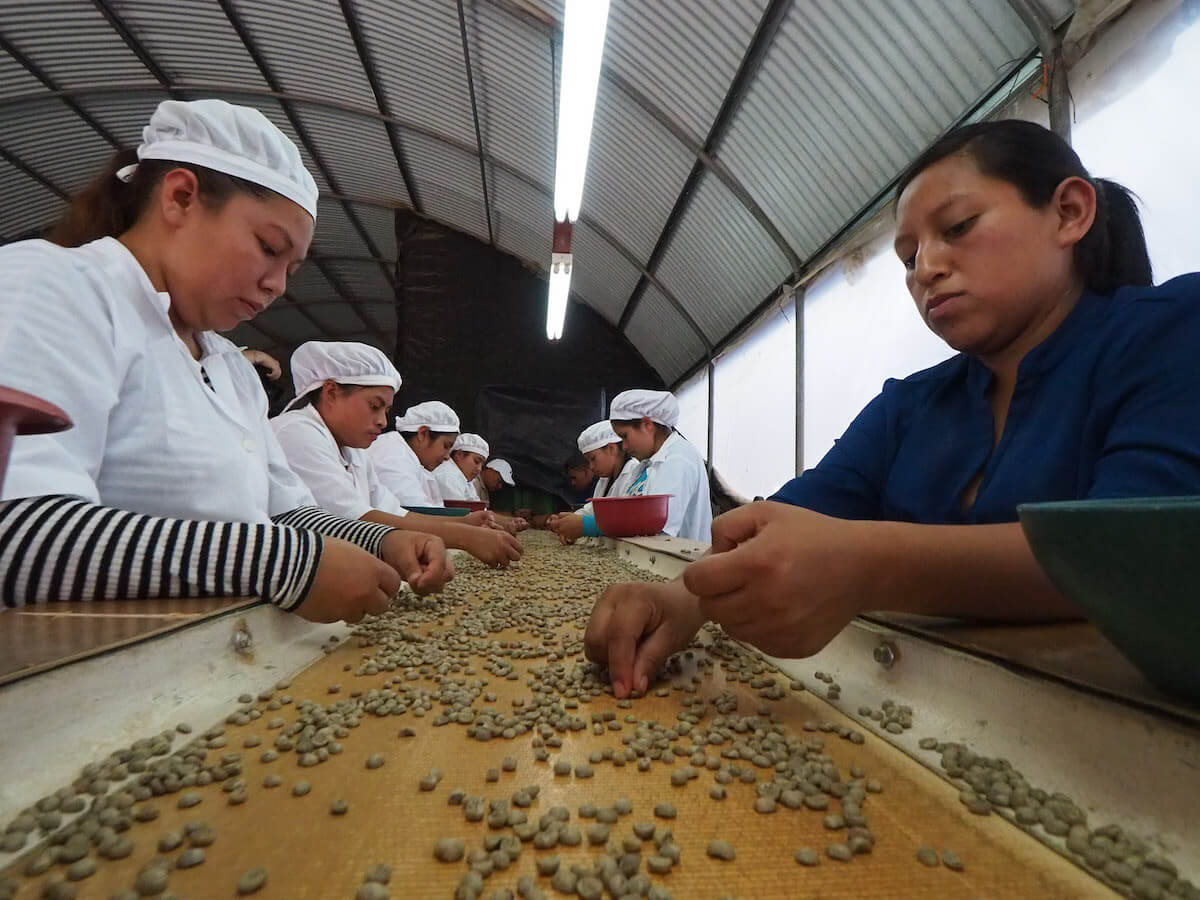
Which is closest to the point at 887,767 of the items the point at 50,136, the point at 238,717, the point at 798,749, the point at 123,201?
the point at 798,749

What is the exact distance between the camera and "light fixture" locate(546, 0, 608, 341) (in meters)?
2.63

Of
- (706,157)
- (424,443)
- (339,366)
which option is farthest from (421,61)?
(339,366)

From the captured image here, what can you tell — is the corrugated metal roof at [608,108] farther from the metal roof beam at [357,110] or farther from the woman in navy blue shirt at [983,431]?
the woman in navy blue shirt at [983,431]

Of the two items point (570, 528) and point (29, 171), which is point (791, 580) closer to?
point (570, 528)

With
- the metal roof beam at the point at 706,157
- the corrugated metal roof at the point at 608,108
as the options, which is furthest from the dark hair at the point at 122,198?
the metal roof beam at the point at 706,157

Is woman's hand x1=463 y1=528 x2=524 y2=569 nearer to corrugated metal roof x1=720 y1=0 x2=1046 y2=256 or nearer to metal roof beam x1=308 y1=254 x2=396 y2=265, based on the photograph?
→ corrugated metal roof x1=720 y1=0 x2=1046 y2=256

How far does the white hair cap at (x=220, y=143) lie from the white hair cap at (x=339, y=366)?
65.8 inches

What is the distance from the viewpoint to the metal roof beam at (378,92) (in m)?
5.60

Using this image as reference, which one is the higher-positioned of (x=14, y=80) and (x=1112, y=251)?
(x=14, y=80)

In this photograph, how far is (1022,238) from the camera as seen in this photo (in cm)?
108

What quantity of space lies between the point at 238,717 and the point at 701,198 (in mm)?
5283

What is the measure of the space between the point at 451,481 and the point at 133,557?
6.00 metres

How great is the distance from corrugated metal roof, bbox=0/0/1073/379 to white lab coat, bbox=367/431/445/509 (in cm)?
317

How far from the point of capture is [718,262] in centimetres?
590
